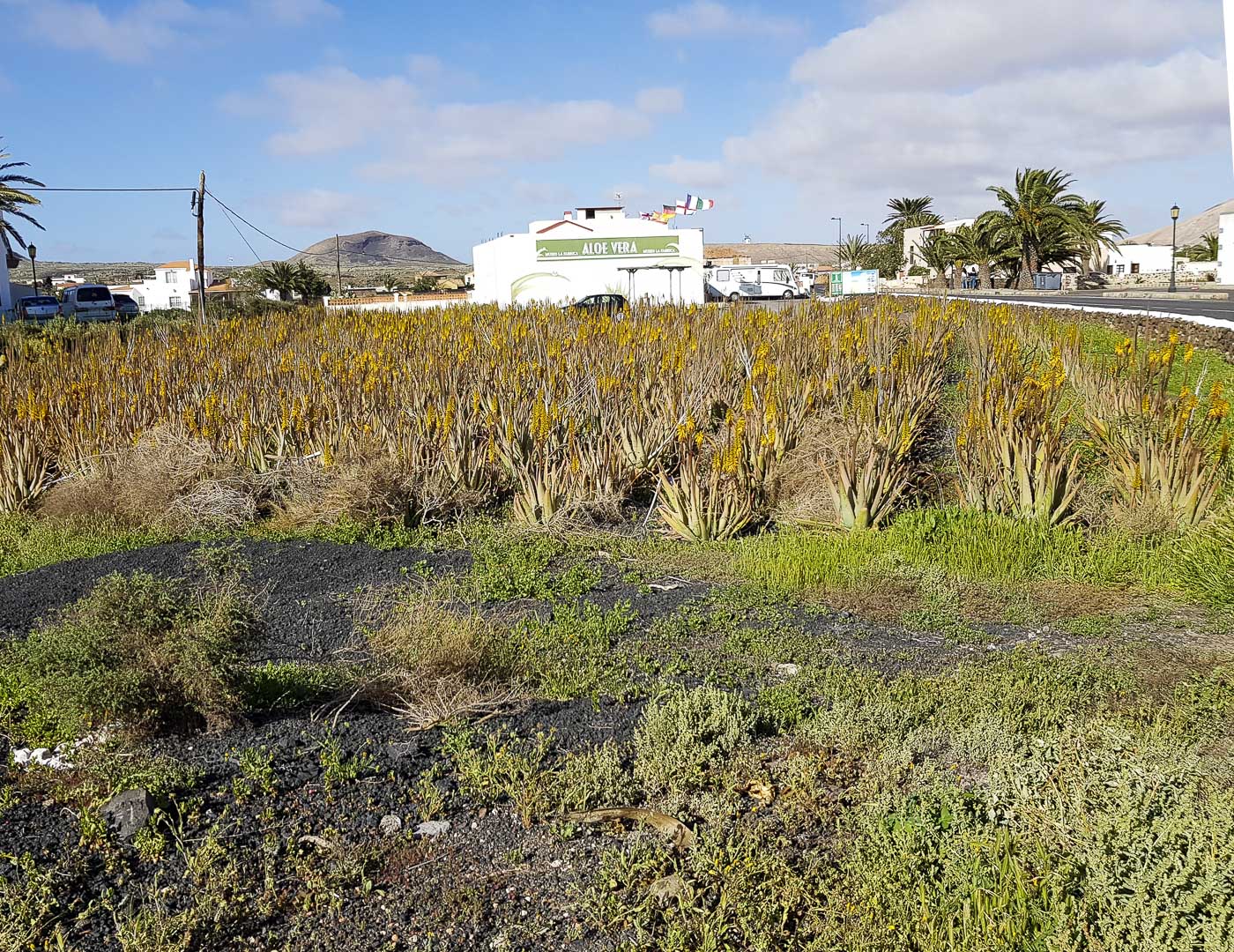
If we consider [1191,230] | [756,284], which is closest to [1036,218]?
[756,284]

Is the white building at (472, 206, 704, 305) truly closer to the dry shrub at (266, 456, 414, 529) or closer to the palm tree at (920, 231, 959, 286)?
the palm tree at (920, 231, 959, 286)

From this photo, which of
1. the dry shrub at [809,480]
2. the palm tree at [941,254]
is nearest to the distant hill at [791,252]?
the palm tree at [941,254]

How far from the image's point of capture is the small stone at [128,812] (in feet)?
11.8

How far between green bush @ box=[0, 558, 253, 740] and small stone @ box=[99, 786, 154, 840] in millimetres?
517

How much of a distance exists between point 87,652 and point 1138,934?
383 cm

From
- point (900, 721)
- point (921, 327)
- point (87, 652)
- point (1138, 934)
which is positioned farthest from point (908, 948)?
point (921, 327)

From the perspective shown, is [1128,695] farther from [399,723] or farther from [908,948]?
[399,723]

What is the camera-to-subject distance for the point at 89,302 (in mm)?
41656

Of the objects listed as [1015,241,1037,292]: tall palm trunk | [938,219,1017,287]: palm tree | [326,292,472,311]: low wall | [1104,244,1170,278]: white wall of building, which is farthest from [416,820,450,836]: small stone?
[1104,244,1170,278]: white wall of building

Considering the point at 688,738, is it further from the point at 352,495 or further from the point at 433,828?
the point at 352,495

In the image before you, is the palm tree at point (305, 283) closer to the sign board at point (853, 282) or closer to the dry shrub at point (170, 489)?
the sign board at point (853, 282)

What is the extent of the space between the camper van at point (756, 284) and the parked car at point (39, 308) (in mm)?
26496

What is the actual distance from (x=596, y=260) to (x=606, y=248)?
2.15 ft

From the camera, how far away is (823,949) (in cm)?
303
